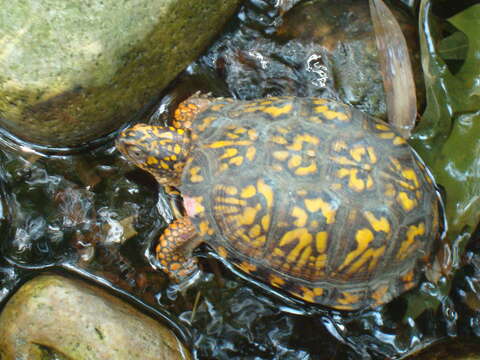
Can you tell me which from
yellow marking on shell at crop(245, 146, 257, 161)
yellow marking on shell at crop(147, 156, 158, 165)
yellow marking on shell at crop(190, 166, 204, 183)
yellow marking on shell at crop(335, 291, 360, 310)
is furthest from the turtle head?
yellow marking on shell at crop(335, 291, 360, 310)

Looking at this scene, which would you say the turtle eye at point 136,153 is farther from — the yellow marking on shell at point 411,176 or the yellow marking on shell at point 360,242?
the yellow marking on shell at point 411,176

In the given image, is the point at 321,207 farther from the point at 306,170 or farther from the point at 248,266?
the point at 248,266

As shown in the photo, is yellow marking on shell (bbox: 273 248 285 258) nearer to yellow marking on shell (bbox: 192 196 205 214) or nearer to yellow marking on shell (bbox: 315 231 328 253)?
yellow marking on shell (bbox: 315 231 328 253)

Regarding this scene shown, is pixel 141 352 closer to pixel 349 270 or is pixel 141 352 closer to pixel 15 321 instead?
pixel 15 321

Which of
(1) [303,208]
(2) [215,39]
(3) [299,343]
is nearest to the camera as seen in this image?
(1) [303,208]

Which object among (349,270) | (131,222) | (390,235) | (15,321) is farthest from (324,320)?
(15,321)

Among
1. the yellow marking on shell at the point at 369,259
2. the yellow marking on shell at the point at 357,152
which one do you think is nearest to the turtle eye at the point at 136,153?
the yellow marking on shell at the point at 357,152
